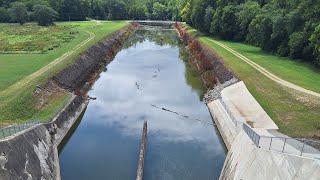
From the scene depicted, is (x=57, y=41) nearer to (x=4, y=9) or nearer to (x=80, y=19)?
(x=4, y=9)

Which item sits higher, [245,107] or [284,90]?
[284,90]

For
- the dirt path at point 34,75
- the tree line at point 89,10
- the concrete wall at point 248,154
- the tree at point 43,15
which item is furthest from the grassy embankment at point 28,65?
the tree line at point 89,10

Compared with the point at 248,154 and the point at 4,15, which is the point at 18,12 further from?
the point at 248,154

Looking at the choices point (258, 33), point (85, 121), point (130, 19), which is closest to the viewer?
point (85, 121)

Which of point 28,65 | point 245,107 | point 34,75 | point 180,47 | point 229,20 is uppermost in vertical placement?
point 229,20

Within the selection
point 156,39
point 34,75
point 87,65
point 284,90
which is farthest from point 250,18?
point 34,75

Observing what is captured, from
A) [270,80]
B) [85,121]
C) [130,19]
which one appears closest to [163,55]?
[270,80]

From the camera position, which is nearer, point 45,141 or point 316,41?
point 45,141
